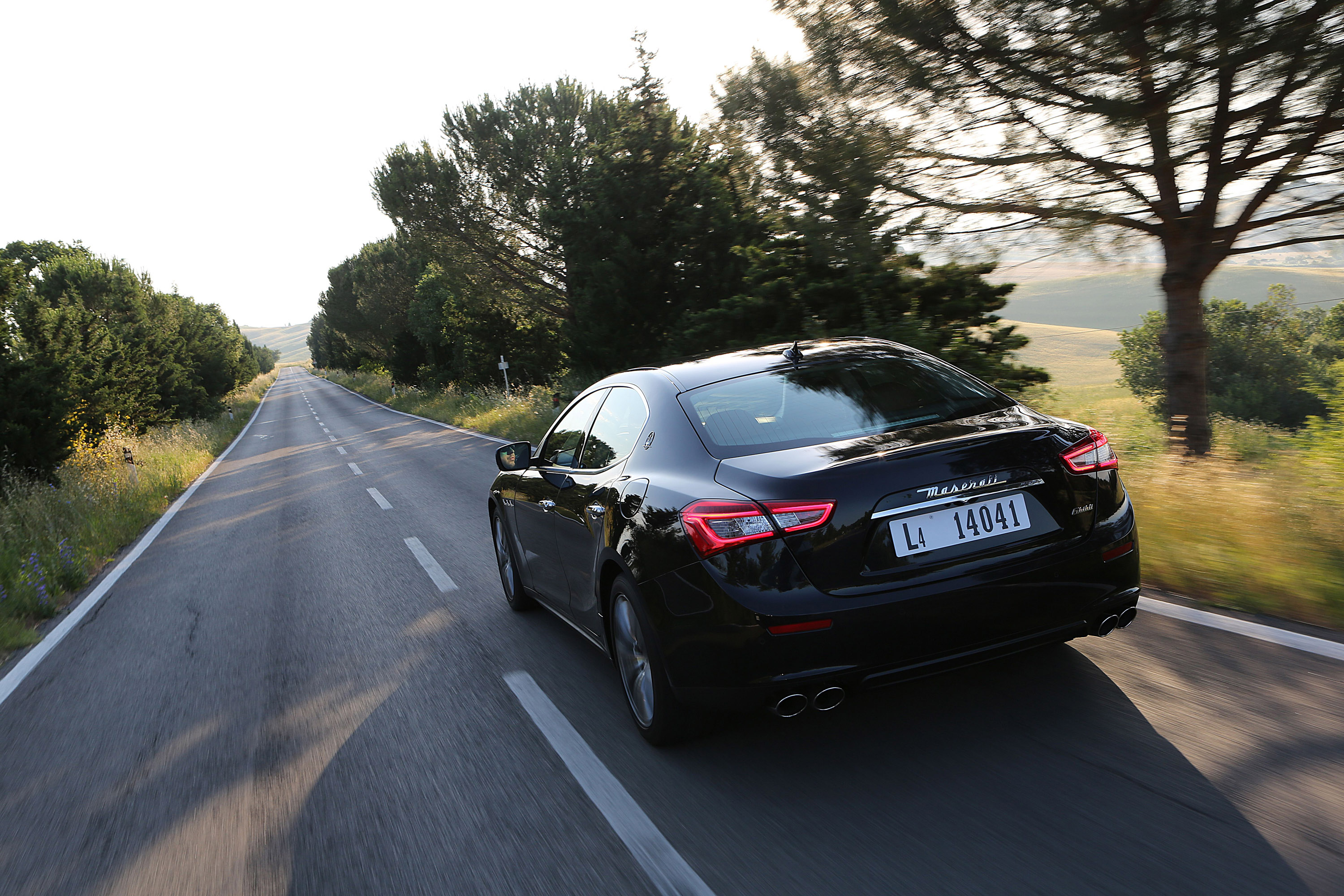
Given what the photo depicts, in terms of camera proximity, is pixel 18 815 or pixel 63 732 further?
pixel 63 732

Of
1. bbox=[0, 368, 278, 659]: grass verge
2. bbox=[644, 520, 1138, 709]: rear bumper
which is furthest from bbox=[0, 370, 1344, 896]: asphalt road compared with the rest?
bbox=[0, 368, 278, 659]: grass verge

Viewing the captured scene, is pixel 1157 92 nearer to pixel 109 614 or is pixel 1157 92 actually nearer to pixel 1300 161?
pixel 1300 161

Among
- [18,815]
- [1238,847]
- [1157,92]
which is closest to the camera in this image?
[1238,847]

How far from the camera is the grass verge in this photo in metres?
Result: 7.59

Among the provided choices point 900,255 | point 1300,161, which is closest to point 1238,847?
point 1300,161

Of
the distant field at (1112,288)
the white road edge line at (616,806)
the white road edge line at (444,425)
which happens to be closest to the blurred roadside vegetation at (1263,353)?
the distant field at (1112,288)

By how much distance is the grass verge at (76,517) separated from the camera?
7594 millimetres

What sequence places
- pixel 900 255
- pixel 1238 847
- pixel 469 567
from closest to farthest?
1. pixel 1238 847
2. pixel 469 567
3. pixel 900 255

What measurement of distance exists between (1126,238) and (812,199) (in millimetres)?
2947

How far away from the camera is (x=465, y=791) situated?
3.32 metres

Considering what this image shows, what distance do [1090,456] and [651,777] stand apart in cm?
194

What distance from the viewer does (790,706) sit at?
2.88 meters

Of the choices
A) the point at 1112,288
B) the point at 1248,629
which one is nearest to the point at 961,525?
the point at 1248,629

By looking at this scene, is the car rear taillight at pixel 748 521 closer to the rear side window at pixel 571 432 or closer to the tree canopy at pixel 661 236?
the rear side window at pixel 571 432
